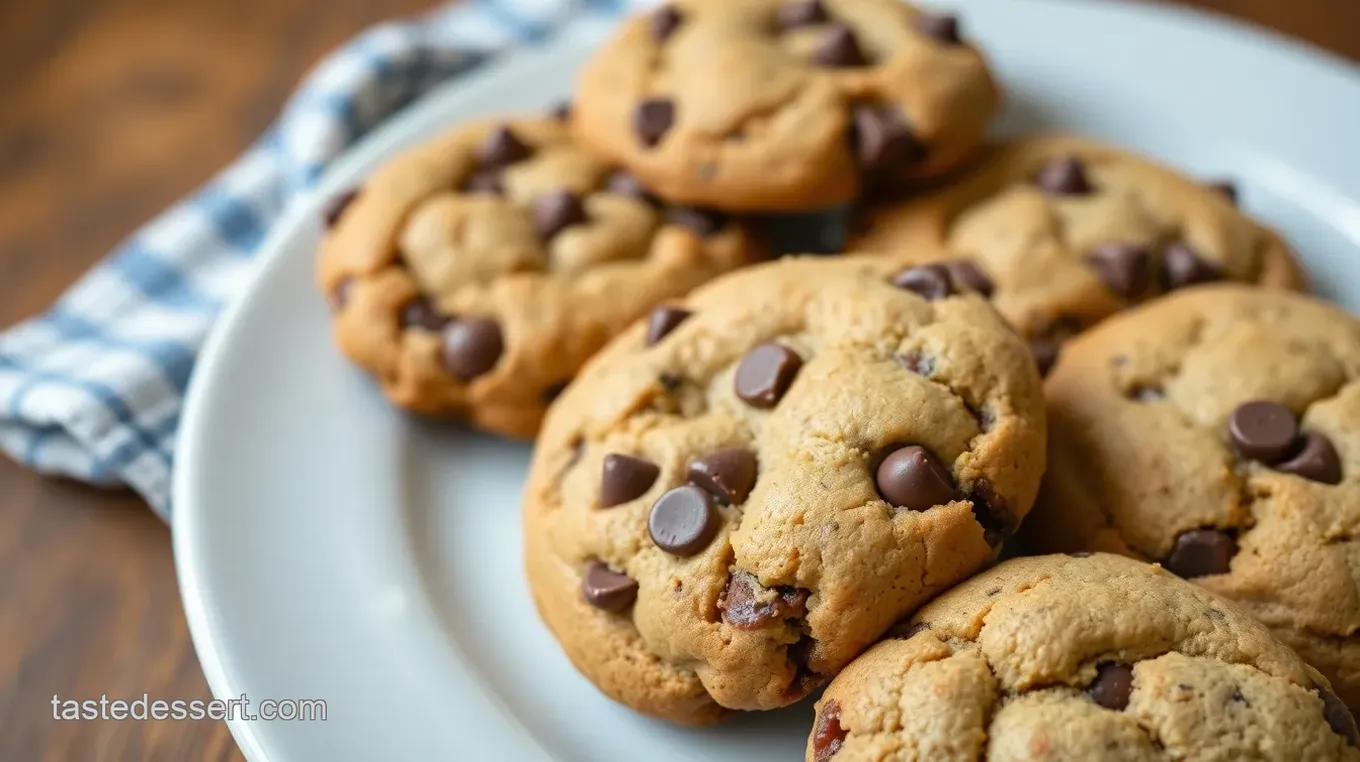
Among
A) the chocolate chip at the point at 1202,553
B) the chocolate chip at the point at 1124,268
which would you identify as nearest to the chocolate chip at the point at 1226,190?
the chocolate chip at the point at 1124,268

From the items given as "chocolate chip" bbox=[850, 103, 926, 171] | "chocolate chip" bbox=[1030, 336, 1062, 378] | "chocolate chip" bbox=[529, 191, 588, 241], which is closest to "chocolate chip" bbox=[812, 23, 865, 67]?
"chocolate chip" bbox=[850, 103, 926, 171]

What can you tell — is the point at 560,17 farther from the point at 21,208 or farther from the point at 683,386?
the point at 683,386

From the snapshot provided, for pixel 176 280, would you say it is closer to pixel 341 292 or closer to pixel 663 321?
pixel 341 292

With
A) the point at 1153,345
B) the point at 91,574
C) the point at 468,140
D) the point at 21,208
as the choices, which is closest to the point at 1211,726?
the point at 1153,345

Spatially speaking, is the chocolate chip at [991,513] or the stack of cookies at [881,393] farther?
the chocolate chip at [991,513]

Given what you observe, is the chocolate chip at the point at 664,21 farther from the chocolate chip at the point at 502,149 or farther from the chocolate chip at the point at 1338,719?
the chocolate chip at the point at 1338,719

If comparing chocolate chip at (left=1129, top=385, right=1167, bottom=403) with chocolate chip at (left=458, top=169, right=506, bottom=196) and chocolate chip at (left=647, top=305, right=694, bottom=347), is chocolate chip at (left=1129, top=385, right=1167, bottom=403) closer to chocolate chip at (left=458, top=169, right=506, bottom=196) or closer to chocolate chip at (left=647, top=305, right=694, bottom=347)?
chocolate chip at (left=647, top=305, right=694, bottom=347)
